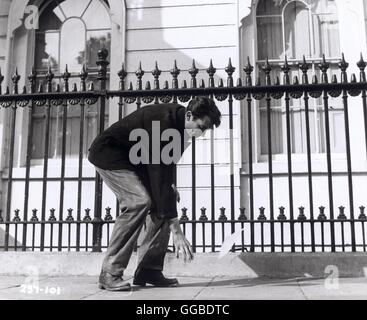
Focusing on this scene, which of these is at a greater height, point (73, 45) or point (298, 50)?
point (73, 45)

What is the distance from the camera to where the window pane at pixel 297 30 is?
328 inches

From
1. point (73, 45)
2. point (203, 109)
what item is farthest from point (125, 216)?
point (73, 45)

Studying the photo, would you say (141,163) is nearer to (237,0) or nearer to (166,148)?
(166,148)

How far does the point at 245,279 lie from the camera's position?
4926 millimetres

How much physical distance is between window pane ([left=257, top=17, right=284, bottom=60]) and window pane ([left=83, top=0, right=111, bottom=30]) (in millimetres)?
2801

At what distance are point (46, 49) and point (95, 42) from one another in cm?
A: 95

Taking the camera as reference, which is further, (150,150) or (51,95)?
(51,95)

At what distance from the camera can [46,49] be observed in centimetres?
898

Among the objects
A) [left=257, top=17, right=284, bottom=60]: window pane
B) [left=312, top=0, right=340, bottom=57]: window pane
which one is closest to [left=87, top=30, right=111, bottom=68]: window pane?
[left=257, top=17, right=284, bottom=60]: window pane

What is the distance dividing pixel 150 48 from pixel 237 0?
67.1 inches

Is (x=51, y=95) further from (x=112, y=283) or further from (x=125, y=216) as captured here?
(x=112, y=283)

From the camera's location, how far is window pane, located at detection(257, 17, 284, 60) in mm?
8430

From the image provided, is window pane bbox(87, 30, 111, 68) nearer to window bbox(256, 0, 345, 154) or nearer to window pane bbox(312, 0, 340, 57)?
window bbox(256, 0, 345, 154)

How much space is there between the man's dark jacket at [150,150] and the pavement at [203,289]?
0.72 meters
